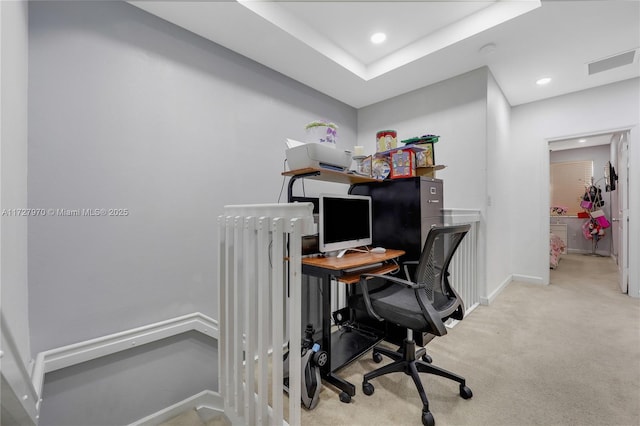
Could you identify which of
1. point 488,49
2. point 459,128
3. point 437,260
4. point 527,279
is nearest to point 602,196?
point 527,279

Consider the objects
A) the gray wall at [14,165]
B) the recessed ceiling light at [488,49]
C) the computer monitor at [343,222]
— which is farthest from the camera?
the recessed ceiling light at [488,49]

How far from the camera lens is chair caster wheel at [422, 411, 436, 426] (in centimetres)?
134

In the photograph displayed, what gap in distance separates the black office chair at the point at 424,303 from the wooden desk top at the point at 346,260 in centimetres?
11

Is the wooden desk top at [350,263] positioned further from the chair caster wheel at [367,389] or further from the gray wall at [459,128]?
the gray wall at [459,128]

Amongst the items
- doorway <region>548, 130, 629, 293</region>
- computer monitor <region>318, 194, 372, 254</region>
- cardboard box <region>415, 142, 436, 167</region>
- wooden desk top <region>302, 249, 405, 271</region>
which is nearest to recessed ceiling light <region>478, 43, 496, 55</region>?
cardboard box <region>415, 142, 436, 167</region>

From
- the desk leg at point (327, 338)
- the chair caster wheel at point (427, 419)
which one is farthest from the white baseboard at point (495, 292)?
the desk leg at point (327, 338)

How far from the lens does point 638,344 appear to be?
2.06 m

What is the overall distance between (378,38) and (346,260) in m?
2.06

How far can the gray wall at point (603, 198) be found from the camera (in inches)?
223

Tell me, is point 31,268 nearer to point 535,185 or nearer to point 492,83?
point 492,83

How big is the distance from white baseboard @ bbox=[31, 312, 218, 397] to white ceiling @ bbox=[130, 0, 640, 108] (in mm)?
2050

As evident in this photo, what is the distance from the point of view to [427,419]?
1.35m

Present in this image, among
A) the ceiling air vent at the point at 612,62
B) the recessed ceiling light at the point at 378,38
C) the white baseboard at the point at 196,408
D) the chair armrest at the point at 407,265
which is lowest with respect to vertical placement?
the white baseboard at the point at 196,408

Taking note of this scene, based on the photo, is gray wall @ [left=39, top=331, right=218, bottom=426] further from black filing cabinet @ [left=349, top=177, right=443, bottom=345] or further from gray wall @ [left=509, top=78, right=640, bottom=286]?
gray wall @ [left=509, top=78, right=640, bottom=286]
